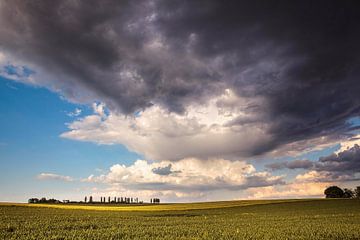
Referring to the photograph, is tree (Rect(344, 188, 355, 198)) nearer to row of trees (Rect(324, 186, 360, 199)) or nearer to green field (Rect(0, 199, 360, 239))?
row of trees (Rect(324, 186, 360, 199))

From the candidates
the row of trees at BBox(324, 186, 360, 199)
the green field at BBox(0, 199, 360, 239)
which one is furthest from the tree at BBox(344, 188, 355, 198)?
the green field at BBox(0, 199, 360, 239)

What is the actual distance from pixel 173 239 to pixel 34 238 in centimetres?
801

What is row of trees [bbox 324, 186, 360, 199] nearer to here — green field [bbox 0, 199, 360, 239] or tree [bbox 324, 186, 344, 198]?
tree [bbox 324, 186, 344, 198]

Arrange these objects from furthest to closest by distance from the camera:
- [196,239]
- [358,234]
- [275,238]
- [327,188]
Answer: [327,188] < [358,234] < [275,238] < [196,239]

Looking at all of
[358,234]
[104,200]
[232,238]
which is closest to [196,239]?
[232,238]

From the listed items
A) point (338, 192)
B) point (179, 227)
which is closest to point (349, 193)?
point (338, 192)

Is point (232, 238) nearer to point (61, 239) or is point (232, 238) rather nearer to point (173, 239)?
point (173, 239)

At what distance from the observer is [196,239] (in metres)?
18.0

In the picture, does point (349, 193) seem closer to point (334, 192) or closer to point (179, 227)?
point (334, 192)

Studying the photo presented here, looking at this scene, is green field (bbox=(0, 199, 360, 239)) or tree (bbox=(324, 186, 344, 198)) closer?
green field (bbox=(0, 199, 360, 239))

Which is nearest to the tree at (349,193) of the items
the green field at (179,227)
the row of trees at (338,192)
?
the row of trees at (338,192)

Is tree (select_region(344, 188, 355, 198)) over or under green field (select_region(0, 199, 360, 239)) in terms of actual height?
over

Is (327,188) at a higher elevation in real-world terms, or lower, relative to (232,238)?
higher

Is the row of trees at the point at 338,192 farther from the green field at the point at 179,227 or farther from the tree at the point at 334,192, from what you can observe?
the green field at the point at 179,227
